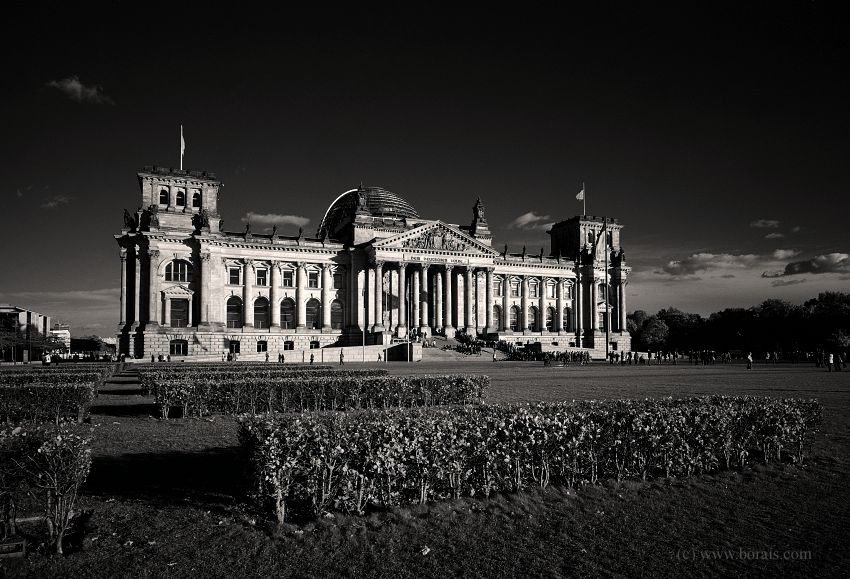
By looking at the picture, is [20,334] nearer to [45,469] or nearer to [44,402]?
[44,402]

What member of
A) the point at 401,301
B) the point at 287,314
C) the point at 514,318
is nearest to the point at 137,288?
the point at 287,314

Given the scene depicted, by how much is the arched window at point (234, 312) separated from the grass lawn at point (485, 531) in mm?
64275

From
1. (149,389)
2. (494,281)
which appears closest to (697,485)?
(149,389)

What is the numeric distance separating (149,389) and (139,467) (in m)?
10.7

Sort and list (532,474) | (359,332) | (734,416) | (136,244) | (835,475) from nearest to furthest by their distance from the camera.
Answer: (532,474) < (835,475) < (734,416) < (136,244) < (359,332)

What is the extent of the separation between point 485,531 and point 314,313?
7258 centimetres

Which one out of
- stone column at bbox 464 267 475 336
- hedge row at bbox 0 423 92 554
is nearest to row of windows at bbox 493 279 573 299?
stone column at bbox 464 267 475 336

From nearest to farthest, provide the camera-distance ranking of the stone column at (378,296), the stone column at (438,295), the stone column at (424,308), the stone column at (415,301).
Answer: the stone column at (378,296)
the stone column at (424,308)
the stone column at (415,301)
the stone column at (438,295)

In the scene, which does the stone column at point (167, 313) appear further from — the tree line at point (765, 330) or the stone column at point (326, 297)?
the tree line at point (765, 330)

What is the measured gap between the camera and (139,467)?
510 inches

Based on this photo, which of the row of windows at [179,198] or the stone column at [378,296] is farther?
the stone column at [378,296]

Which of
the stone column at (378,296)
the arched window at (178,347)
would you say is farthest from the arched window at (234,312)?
the stone column at (378,296)

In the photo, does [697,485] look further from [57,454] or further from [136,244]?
[136,244]

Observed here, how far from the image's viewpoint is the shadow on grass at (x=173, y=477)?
10820 mm
